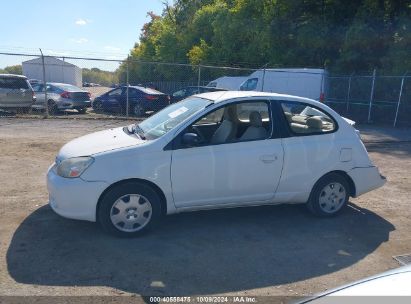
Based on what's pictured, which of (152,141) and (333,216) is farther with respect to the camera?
(333,216)

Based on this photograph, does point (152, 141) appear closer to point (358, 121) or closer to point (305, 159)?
point (305, 159)

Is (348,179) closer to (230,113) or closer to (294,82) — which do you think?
(230,113)

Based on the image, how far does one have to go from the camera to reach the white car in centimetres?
465

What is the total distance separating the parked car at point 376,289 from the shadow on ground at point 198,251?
5.22ft

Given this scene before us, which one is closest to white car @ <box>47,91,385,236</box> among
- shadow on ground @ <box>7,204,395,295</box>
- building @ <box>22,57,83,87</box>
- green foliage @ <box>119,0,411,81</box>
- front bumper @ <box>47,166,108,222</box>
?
front bumper @ <box>47,166,108,222</box>

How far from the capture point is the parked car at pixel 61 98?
699 inches

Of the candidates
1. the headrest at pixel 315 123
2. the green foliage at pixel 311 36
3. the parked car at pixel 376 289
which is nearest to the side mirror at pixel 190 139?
the headrest at pixel 315 123

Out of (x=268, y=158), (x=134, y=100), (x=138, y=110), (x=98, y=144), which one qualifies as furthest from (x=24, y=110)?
(x=268, y=158)

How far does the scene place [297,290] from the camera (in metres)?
3.80

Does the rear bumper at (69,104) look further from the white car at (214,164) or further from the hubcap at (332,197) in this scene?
the hubcap at (332,197)

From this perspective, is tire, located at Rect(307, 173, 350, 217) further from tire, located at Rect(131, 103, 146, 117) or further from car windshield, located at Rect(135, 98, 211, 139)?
tire, located at Rect(131, 103, 146, 117)

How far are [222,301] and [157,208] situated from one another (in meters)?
1.53

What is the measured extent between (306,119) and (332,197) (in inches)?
42.7

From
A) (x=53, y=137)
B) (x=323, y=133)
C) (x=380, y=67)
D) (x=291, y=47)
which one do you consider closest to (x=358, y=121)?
(x=380, y=67)
